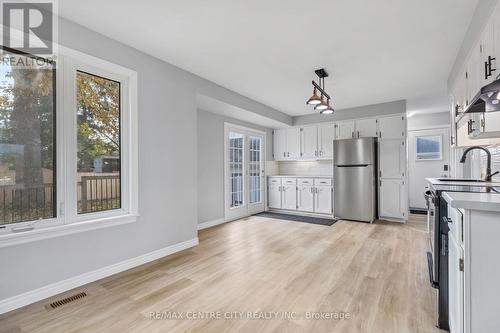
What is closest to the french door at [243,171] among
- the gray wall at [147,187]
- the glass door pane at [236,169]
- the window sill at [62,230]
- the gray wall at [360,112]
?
the glass door pane at [236,169]

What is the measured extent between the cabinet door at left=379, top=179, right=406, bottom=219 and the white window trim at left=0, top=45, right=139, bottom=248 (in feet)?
15.6

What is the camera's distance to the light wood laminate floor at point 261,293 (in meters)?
1.78

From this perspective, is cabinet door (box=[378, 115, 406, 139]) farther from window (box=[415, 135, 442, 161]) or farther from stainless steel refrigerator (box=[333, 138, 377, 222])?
window (box=[415, 135, 442, 161])

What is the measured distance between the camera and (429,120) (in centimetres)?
605

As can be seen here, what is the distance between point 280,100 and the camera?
16.1ft

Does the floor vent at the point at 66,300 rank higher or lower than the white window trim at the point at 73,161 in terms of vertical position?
lower

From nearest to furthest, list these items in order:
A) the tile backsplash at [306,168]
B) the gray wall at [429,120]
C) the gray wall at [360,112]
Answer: the gray wall at [360,112] < the gray wall at [429,120] < the tile backsplash at [306,168]

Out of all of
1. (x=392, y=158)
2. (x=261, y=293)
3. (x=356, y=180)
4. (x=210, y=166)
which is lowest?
(x=261, y=293)

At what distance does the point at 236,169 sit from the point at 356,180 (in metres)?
2.59

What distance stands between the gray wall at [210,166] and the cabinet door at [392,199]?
3403 mm

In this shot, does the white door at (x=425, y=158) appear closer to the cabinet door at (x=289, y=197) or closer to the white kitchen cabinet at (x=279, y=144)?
the cabinet door at (x=289, y=197)

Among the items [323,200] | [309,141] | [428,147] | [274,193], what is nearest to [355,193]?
[323,200]

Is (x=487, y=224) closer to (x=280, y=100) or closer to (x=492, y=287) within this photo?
(x=492, y=287)

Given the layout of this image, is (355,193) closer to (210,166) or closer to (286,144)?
(286,144)
